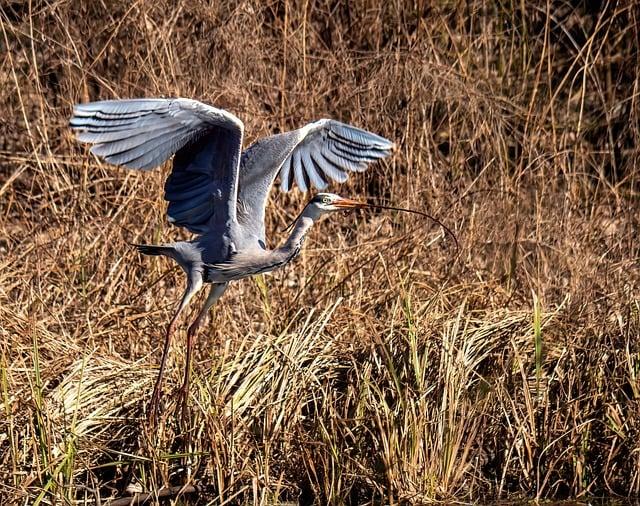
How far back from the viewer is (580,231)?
21.1 ft

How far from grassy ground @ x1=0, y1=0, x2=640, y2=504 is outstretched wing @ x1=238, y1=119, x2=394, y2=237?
0.49m

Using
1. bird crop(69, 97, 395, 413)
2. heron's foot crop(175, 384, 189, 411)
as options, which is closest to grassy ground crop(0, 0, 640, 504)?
heron's foot crop(175, 384, 189, 411)

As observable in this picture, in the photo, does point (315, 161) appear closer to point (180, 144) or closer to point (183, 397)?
point (180, 144)

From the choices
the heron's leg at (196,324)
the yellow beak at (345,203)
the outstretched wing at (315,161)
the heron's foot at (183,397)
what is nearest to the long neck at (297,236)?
the yellow beak at (345,203)

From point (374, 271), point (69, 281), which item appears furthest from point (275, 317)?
point (69, 281)

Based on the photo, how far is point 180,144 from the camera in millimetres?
4902

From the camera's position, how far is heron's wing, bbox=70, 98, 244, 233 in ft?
14.9

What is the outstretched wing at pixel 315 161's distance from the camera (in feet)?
17.7

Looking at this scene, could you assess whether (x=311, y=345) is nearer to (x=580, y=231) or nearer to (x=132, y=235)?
(x=132, y=235)

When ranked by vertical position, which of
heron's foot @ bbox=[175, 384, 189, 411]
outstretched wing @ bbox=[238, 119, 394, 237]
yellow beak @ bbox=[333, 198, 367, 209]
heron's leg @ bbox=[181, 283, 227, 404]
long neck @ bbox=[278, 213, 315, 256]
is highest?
outstretched wing @ bbox=[238, 119, 394, 237]

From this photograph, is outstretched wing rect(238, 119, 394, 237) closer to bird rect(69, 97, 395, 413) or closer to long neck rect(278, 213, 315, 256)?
bird rect(69, 97, 395, 413)

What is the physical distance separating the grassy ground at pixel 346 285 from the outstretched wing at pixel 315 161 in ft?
1.60

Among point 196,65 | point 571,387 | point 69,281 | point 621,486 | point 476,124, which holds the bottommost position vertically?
point 621,486

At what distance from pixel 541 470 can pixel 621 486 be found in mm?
355
